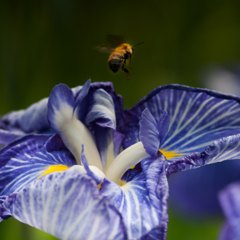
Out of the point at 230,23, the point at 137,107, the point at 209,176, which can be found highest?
the point at 230,23

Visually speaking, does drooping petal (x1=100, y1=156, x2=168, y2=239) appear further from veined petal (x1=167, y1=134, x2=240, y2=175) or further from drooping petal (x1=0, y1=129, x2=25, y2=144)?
drooping petal (x1=0, y1=129, x2=25, y2=144)

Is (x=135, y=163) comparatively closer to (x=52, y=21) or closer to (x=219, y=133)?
(x=219, y=133)

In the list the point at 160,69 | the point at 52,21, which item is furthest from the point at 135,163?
the point at 52,21

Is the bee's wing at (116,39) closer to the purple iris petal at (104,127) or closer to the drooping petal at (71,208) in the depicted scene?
the purple iris petal at (104,127)

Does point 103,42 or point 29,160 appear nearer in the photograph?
point 29,160

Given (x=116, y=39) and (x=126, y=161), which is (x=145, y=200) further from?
(x=116, y=39)

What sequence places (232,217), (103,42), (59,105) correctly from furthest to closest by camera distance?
1. (103,42)
2. (59,105)
3. (232,217)

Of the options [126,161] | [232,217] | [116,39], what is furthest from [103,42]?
[232,217]
